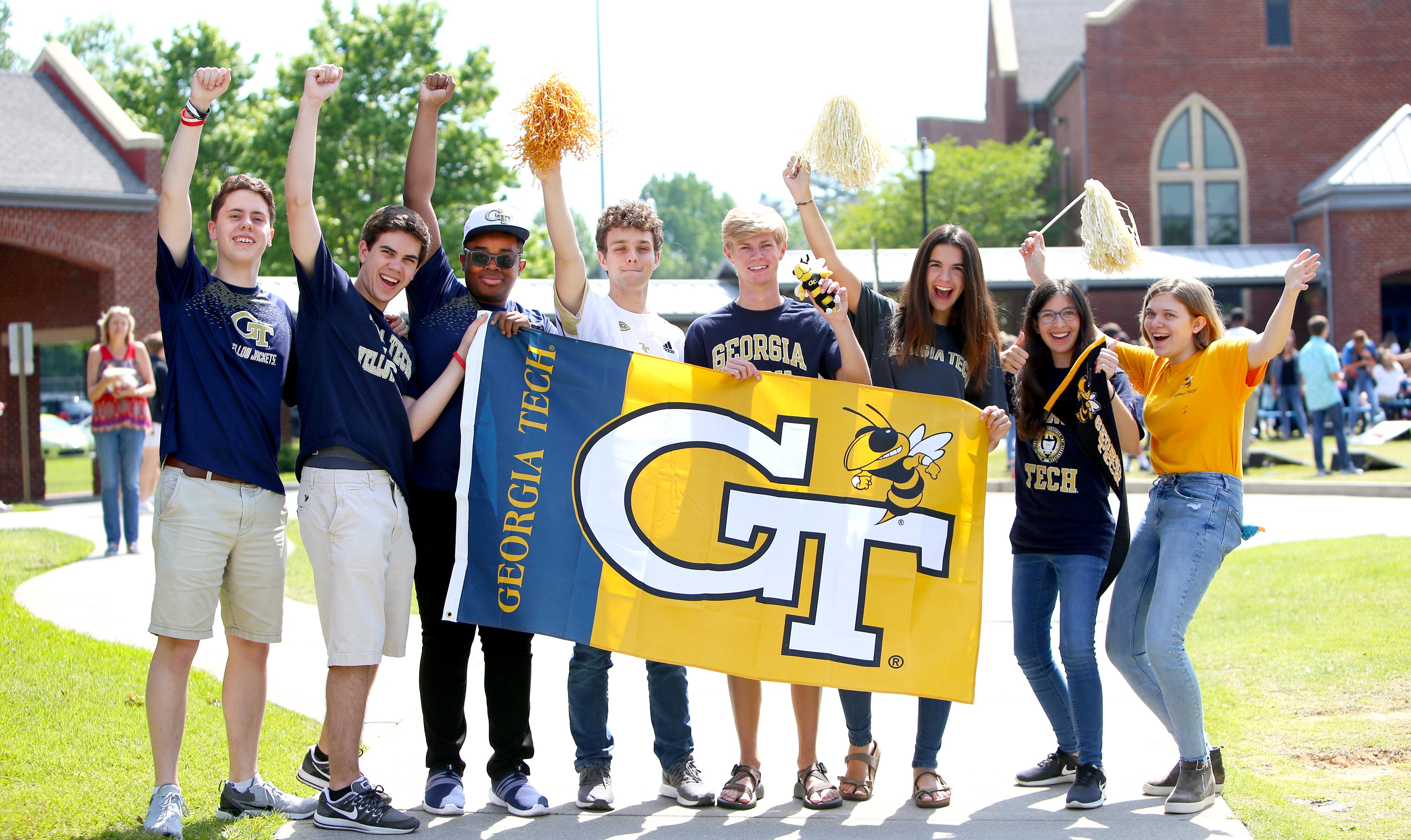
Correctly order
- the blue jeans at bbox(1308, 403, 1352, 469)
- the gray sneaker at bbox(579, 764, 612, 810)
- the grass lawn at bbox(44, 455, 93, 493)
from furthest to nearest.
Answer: the grass lawn at bbox(44, 455, 93, 493)
the blue jeans at bbox(1308, 403, 1352, 469)
the gray sneaker at bbox(579, 764, 612, 810)

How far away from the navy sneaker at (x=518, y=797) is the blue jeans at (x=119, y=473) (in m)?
7.45

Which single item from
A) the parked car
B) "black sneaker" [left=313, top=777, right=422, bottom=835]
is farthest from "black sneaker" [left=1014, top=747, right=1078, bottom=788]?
the parked car

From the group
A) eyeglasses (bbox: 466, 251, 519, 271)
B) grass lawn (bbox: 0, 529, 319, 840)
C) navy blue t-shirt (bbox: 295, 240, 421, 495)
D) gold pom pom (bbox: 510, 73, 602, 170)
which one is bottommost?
grass lawn (bbox: 0, 529, 319, 840)

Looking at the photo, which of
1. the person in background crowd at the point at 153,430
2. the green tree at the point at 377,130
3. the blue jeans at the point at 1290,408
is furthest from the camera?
the green tree at the point at 377,130

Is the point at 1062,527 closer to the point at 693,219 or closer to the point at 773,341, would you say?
the point at 773,341

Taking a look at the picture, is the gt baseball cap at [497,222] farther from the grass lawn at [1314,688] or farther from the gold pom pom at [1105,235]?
the grass lawn at [1314,688]

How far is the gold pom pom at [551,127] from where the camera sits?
14.6ft

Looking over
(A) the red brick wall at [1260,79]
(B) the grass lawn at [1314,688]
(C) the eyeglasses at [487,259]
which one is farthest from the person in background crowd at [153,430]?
(A) the red brick wall at [1260,79]

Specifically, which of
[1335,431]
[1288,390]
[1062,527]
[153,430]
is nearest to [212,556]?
[1062,527]

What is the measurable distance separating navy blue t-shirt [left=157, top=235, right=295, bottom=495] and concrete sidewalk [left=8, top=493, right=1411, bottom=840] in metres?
1.38

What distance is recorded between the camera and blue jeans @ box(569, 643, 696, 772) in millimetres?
4438

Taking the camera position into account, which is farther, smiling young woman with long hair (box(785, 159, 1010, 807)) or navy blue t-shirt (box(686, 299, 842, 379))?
navy blue t-shirt (box(686, 299, 842, 379))

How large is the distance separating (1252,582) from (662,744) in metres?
6.14

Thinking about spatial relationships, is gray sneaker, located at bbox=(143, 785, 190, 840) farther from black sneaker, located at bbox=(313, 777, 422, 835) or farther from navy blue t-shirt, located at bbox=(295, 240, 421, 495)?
navy blue t-shirt, located at bbox=(295, 240, 421, 495)
